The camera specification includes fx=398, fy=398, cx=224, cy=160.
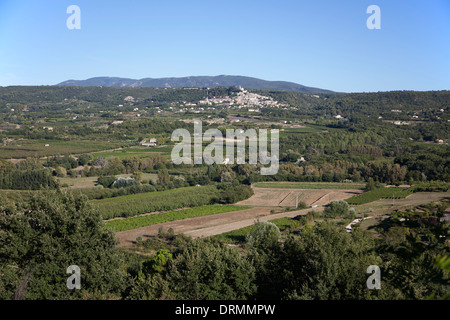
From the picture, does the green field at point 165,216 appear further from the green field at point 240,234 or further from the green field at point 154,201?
the green field at point 240,234

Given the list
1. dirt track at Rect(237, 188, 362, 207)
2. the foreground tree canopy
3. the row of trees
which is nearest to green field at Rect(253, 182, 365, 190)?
dirt track at Rect(237, 188, 362, 207)

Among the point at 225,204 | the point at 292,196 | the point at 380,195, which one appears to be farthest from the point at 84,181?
the point at 380,195

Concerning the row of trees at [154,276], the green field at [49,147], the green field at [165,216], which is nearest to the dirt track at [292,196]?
the green field at [165,216]

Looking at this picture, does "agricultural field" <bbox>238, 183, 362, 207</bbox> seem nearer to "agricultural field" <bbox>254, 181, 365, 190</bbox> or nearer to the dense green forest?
"agricultural field" <bbox>254, 181, 365, 190</bbox>

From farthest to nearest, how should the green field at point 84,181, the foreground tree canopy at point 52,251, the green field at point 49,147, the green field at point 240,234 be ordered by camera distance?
the green field at point 49,147 < the green field at point 84,181 < the green field at point 240,234 < the foreground tree canopy at point 52,251
